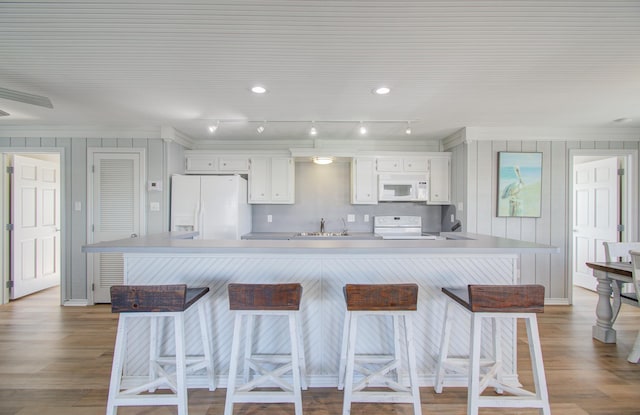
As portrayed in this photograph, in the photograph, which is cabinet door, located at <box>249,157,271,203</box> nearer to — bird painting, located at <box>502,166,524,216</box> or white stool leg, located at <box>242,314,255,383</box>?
white stool leg, located at <box>242,314,255,383</box>

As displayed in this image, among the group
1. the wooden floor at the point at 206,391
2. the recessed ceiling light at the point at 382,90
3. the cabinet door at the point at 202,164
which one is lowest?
the wooden floor at the point at 206,391

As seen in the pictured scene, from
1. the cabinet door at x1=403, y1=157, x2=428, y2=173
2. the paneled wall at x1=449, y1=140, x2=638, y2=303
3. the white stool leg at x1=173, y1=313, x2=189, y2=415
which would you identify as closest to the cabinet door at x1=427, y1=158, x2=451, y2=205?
the cabinet door at x1=403, y1=157, x2=428, y2=173

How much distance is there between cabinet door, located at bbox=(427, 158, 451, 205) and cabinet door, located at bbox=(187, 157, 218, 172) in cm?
306

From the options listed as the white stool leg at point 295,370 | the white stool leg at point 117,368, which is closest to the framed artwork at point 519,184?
the white stool leg at point 295,370

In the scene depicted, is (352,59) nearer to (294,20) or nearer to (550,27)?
(294,20)

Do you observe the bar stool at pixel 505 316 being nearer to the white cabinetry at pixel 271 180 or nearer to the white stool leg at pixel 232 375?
the white stool leg at pixel 232 375

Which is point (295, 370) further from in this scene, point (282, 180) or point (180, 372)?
point (282, 180)

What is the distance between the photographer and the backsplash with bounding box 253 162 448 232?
4.77 m

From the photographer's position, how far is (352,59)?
210cm

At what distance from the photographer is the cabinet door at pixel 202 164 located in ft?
14.3

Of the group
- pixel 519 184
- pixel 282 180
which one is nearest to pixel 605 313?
pixel 519 184

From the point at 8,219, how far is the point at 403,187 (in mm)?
5275

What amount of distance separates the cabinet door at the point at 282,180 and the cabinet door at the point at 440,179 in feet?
6.49

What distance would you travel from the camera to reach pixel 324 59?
6.89ft
